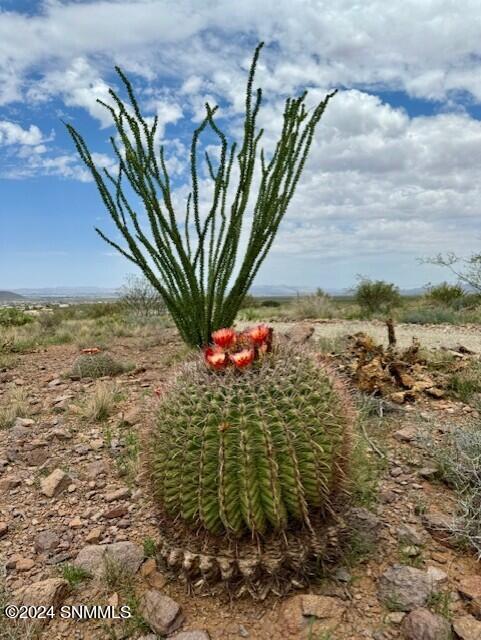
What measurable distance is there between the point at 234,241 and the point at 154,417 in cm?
212

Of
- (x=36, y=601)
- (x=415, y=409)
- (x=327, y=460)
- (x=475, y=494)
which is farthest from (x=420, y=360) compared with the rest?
(x=36, y=601)

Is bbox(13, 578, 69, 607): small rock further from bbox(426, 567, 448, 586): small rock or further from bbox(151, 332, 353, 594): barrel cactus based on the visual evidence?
bbox(426, 567, 448, 586): small rock

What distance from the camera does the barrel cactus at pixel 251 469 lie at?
8.73 ft

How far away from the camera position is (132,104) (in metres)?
4.80

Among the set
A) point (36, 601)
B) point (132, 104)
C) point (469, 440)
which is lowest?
point (36, 601)

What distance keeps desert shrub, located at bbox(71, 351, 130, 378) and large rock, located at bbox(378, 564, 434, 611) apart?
528cm

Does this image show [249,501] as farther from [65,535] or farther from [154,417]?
[65,535]

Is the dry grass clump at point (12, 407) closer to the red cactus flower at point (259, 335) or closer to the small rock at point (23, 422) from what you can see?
the small rock at point (23, 422)

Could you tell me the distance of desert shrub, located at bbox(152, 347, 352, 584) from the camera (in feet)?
8.70

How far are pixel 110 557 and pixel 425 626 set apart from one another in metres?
1.68

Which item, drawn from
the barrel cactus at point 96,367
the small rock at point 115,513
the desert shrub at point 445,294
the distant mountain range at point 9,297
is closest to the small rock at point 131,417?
the small rock at point 115,513

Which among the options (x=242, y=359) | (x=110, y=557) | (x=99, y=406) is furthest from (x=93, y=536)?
(x=99, y=406)

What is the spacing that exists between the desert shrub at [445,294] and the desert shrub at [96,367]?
1279 cm

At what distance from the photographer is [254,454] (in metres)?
2.64
